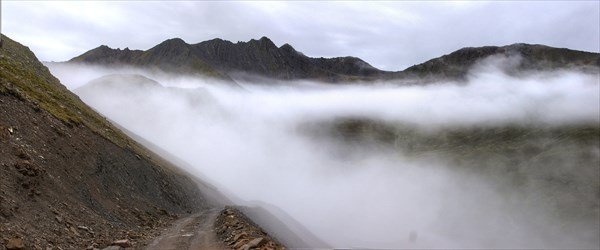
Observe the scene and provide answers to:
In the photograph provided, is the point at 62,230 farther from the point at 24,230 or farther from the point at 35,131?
the point at 35,131

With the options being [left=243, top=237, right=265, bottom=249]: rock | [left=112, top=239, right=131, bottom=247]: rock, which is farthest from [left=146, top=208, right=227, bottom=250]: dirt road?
[left=243, top=237, right=265, bottom=249]: rock

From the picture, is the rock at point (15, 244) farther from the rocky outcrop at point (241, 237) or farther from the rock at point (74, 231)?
the rocky outcrop at point (241, 237)

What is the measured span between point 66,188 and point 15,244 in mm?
14937

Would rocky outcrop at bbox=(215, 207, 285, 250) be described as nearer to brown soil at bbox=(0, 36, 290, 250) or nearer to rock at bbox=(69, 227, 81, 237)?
brown soil at bbox=(0, 36, 290, 250)

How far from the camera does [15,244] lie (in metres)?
21.5

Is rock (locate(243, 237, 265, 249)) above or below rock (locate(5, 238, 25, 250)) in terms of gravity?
below

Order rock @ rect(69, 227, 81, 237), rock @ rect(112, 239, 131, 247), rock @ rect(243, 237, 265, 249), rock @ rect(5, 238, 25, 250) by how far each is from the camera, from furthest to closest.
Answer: rock @ rect(69, 227, 81, 237) < rock @ rect(112, 239, 131, 247) < rock @ rect(243, 237, 265, 249) < rock @ rect(5, 238, 25, 250)

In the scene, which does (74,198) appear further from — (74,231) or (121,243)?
(121,243)

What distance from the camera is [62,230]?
27734 mm

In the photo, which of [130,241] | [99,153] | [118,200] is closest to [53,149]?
[118,200]

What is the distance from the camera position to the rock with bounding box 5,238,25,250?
21.2 m

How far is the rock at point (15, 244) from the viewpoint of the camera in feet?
69.6

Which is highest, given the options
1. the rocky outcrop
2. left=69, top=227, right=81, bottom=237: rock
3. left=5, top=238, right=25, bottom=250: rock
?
left=5, top=238, right=25, bottom=250: rock

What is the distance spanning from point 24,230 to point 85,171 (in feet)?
68.0
